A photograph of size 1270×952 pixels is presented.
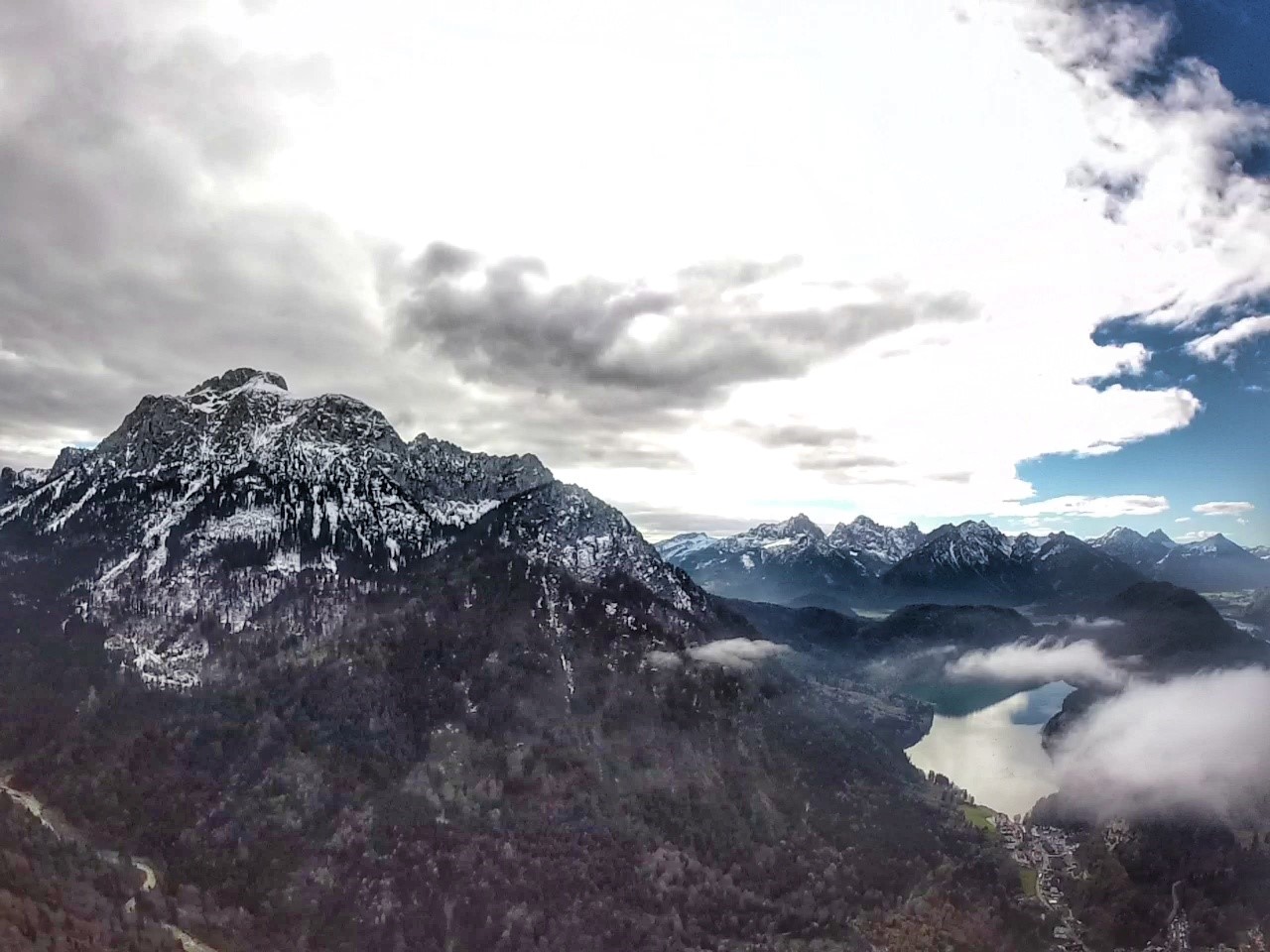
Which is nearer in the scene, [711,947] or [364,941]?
[364,941]

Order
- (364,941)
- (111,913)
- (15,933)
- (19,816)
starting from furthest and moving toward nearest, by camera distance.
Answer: (19,816), (364,941), (111,913), (15,933)

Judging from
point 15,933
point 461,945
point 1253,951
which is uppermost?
point 15,933

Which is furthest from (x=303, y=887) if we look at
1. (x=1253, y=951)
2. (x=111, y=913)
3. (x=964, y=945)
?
(x=1253, y=951)

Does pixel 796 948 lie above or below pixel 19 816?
below

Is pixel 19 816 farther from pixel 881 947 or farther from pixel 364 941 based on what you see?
pixel 881 947

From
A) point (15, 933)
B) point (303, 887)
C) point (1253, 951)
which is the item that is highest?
point (15, 933)

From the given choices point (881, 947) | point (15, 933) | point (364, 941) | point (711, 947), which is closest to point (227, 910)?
point (364, 941)

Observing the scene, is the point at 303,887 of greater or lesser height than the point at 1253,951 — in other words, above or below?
above

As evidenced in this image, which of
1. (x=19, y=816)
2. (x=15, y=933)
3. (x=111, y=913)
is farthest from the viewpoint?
(x=19, y=816)

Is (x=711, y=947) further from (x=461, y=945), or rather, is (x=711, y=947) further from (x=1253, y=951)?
(x=1253, y=951)
